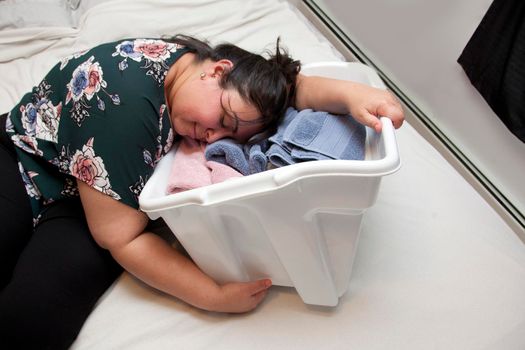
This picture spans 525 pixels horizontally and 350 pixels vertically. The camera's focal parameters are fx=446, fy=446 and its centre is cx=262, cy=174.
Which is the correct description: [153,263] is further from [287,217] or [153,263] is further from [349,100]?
[349,100]

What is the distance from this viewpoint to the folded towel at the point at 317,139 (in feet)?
2.33

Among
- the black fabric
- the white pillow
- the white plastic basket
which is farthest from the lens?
the white pillow

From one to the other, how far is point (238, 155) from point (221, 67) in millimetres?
181

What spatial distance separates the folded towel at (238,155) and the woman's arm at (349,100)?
135 millimetres

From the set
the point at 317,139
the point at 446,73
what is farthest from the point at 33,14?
the point at 446,73

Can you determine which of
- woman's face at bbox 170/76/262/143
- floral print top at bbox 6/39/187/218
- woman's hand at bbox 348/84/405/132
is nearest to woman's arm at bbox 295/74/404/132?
woman's hand at bbox 348/84/405/132

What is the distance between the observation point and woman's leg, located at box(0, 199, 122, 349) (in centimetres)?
79

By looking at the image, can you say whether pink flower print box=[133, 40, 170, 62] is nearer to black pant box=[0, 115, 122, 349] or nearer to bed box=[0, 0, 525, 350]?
black pant box=[0, 115, 122, 349]

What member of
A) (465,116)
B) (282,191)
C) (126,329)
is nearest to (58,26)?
(126,329)

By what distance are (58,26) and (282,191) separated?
41.7 inches

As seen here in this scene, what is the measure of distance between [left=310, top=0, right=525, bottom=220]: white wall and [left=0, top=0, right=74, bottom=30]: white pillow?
3.12ft

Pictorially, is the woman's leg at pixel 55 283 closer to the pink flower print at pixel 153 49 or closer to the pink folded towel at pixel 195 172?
the pink folded towel at pixel 195 172

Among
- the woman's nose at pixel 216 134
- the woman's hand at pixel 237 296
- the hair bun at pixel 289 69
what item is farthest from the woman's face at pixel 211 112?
the woman's hand at pixel 237 296

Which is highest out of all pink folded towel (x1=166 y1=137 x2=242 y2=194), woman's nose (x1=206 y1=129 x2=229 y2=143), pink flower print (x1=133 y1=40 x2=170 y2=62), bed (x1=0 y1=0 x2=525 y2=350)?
pink flower print (x1=133 y1=40 x2=170 y2=62)
